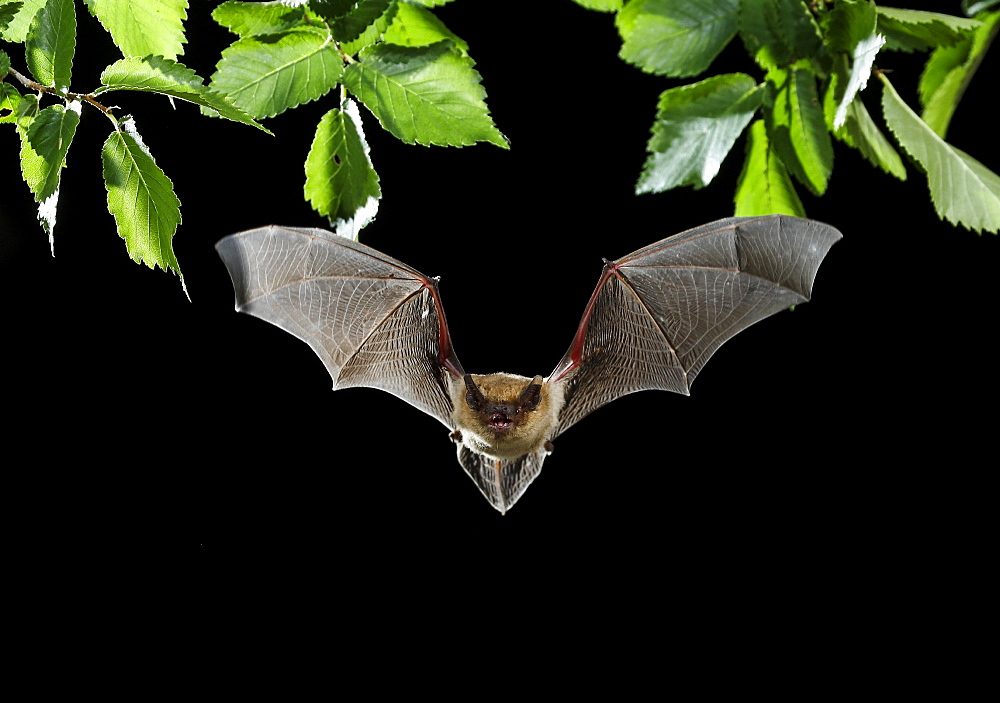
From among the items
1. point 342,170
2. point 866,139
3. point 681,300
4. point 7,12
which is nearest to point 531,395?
point 681,300

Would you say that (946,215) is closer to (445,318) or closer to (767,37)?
(767,37)

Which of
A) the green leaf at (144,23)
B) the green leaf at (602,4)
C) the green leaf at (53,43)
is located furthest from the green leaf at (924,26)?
the green leaf at (53,43)

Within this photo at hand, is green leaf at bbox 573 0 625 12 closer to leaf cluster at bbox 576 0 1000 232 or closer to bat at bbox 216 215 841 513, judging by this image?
leaf cluster at bbox 576 0 1000 232

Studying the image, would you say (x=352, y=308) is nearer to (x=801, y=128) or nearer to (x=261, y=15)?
(x=261, y=15)

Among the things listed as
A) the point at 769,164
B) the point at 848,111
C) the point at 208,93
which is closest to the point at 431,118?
the point at 208,93

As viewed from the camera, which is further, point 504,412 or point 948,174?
point 504,412

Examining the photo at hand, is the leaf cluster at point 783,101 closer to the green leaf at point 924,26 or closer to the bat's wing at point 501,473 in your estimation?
the green leaf at point 924,26
